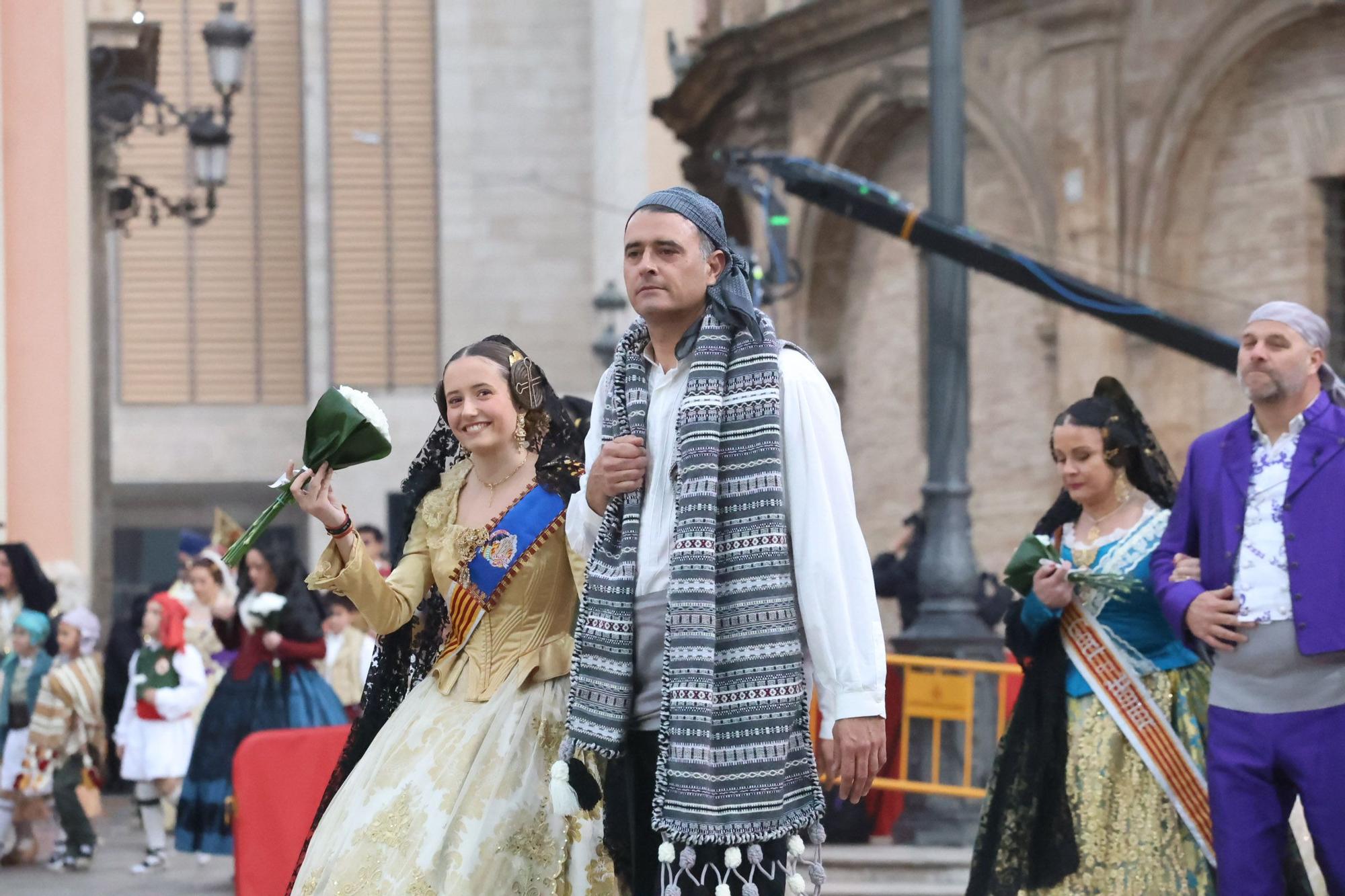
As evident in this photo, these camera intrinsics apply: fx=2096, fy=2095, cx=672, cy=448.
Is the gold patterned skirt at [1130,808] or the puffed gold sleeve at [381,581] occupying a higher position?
the puffed gold sleeve at [381,581]

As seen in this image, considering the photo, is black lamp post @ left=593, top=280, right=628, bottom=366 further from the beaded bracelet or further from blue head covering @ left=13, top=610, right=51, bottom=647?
the beaded bracelet

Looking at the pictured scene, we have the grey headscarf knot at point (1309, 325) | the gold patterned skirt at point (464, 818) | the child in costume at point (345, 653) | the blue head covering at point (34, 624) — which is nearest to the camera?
the gold patterned skirt at point (464, 818)

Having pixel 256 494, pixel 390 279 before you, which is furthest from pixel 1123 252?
pixel 256 494

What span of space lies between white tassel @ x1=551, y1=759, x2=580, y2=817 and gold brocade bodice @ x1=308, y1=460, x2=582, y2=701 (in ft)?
3.15

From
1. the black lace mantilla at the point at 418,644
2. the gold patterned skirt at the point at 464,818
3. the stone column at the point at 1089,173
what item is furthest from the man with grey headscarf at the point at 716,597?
the stone column at the point at 1089,173

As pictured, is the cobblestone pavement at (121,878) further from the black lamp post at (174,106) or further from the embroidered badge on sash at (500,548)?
the black lamp post at (174,106)

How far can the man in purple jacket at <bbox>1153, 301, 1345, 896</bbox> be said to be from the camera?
18.1 ft

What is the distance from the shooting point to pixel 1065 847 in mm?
6480

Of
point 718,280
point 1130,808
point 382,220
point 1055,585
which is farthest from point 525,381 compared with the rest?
point 382,220

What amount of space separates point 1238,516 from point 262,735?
10.8 ft

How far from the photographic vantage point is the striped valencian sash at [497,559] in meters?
5.46

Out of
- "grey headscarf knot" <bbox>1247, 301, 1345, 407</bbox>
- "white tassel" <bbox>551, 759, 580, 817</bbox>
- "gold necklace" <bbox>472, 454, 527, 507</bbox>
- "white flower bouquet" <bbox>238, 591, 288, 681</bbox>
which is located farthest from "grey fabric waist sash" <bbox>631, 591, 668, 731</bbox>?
"white flower bouquet" <bbox>238, 591, 288, 681</bbox>

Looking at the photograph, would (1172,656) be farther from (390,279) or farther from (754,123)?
(390,279)

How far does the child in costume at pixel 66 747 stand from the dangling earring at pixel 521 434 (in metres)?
6.27
